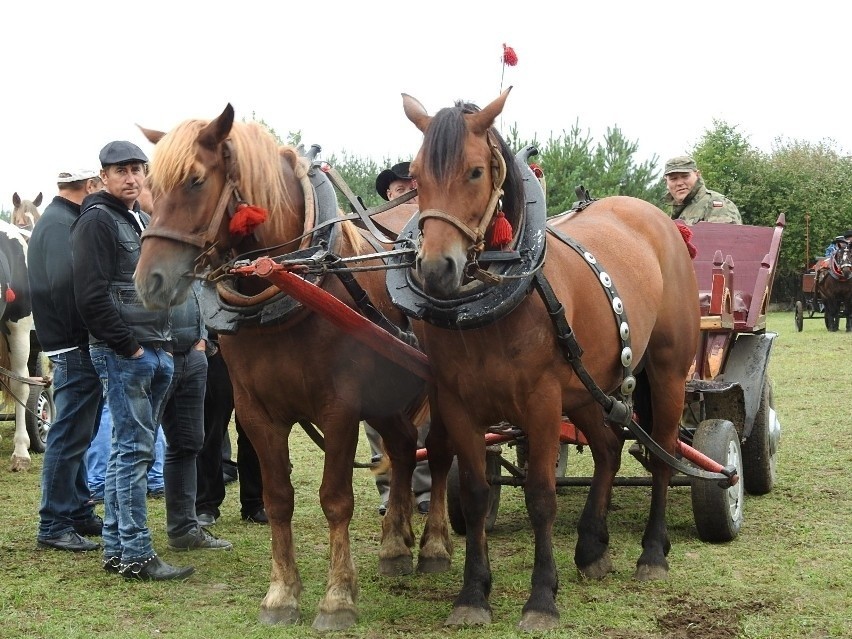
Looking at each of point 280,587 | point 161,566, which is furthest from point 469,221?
point 161,566

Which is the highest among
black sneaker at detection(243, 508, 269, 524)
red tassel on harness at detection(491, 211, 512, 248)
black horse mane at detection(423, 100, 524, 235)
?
black horse mane at detection(423, 100, 524, 235)

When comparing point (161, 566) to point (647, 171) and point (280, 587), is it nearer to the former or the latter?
point (280, 587)

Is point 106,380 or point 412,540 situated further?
point 412,540

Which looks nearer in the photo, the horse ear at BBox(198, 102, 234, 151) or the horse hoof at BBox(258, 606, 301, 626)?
the horse ear at BBox(198, 102, 234, 151)

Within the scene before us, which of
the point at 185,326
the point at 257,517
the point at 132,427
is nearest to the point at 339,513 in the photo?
the point at 132,427

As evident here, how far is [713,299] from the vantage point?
5961mm

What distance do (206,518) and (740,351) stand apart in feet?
11.2

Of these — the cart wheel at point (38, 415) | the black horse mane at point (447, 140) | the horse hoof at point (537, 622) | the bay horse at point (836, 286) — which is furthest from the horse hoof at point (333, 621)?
the bay horse at point (836, 286)

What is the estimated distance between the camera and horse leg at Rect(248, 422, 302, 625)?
13.5ft

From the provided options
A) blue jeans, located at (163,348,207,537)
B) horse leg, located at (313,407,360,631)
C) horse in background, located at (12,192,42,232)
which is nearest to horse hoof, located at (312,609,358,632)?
horse leg, located at (313,407,360,631)

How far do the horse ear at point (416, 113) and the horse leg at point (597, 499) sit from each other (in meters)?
1.68

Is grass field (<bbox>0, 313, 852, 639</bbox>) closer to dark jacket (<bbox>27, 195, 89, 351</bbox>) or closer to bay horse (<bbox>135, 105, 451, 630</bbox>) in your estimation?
bay horse (<bbox>135, 105, 451, 630</bbox>)

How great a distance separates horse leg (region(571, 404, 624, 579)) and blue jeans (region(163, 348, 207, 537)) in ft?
6.56

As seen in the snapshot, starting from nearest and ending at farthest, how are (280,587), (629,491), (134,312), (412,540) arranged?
1. (280,587)
2. (134,312)
3. (412,540)
4. (629,491)
